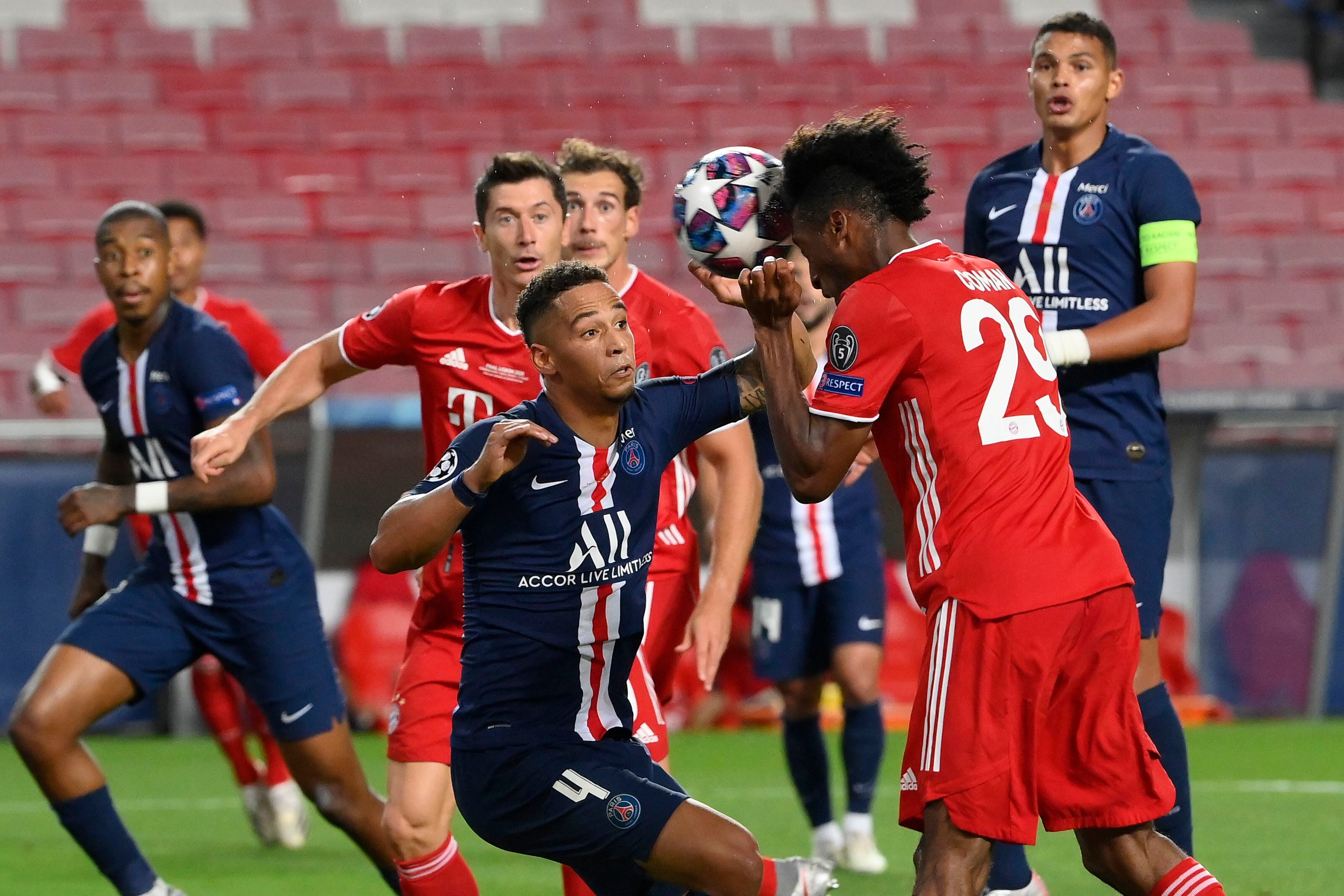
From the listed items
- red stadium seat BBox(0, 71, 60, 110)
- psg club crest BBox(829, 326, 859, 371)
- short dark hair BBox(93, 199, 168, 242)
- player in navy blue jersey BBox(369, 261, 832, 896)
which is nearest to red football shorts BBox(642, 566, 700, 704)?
player in navy blue jersey BBox(369, 261, 832, 896)

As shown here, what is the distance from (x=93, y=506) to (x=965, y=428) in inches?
114

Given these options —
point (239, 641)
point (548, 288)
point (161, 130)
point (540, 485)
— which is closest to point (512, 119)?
point (161, 130)

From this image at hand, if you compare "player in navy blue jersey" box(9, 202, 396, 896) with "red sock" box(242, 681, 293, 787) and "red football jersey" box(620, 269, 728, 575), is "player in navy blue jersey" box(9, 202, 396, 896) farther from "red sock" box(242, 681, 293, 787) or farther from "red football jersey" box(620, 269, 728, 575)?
"red sock" box(242, 681, 293, 787)

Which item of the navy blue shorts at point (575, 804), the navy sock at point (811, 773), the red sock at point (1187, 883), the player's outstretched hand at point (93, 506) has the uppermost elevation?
the player's outstretched hand at point (93, 506)

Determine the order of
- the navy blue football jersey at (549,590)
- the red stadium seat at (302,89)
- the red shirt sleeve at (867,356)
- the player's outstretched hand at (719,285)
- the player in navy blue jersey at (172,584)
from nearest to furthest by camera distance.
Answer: the red shirt sleeve at (867,356) < the navy blue football jersey at (549,590) < the player's outstretched hand at (719,285) < the player in navy blue jersey at (172,584) < the red stadium seat at (302,89)

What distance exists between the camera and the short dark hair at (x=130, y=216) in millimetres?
5793

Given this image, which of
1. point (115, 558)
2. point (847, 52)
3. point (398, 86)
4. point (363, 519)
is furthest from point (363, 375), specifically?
point (847, 52)

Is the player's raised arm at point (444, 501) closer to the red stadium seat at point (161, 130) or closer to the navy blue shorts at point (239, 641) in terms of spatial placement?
the navy blue shorts at point (239, 641)

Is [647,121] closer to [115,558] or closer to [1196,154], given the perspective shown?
[1196,154]

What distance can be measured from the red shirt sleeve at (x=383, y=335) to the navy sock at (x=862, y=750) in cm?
258

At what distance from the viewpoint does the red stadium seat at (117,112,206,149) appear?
13844 millimetres

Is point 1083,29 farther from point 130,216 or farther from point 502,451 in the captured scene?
point 130,216

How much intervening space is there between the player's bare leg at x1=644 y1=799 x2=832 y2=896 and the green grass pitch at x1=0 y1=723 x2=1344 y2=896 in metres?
2.18

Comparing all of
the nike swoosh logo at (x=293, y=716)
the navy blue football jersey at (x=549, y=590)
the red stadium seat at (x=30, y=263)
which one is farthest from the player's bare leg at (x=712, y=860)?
the red stadium seat at (x=30, y=263)
